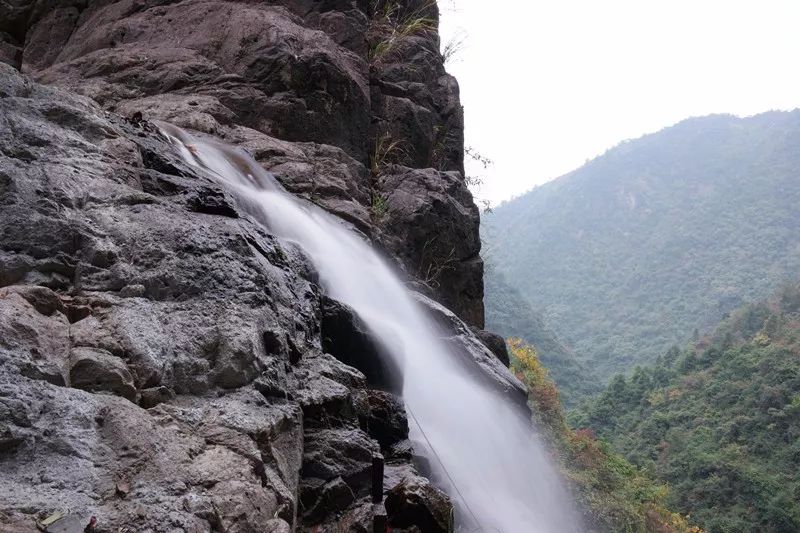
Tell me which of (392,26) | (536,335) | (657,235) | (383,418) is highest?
(392,26)

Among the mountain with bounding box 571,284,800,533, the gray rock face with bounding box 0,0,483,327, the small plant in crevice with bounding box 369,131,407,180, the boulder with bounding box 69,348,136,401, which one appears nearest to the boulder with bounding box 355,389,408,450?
the boulder with bounding box 69,348,136,401

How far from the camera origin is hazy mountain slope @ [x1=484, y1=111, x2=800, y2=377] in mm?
70312

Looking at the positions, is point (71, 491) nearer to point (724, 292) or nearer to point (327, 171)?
point (327, 171)

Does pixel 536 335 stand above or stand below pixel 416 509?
below

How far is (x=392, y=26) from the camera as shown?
35.2 feet

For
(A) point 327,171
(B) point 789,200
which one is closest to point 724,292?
(B) point 789,200

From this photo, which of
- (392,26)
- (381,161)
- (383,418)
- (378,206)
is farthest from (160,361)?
(392,26)

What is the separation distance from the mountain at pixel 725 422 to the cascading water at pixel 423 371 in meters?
20.8

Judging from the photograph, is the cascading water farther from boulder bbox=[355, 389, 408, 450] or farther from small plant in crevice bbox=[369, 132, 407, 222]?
small plant in crevice bbox=[369, 132, 407, 222]

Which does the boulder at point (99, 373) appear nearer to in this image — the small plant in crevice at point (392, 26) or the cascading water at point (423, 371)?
the cascading water at point (423, 371)

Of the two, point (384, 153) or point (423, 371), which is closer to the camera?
point (423, 371)

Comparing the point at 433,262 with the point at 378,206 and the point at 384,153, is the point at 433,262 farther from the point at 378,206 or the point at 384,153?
the point at 384,153

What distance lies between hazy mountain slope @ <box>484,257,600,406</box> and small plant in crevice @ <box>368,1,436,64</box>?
39071 millimetres

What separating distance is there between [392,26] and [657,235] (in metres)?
102
